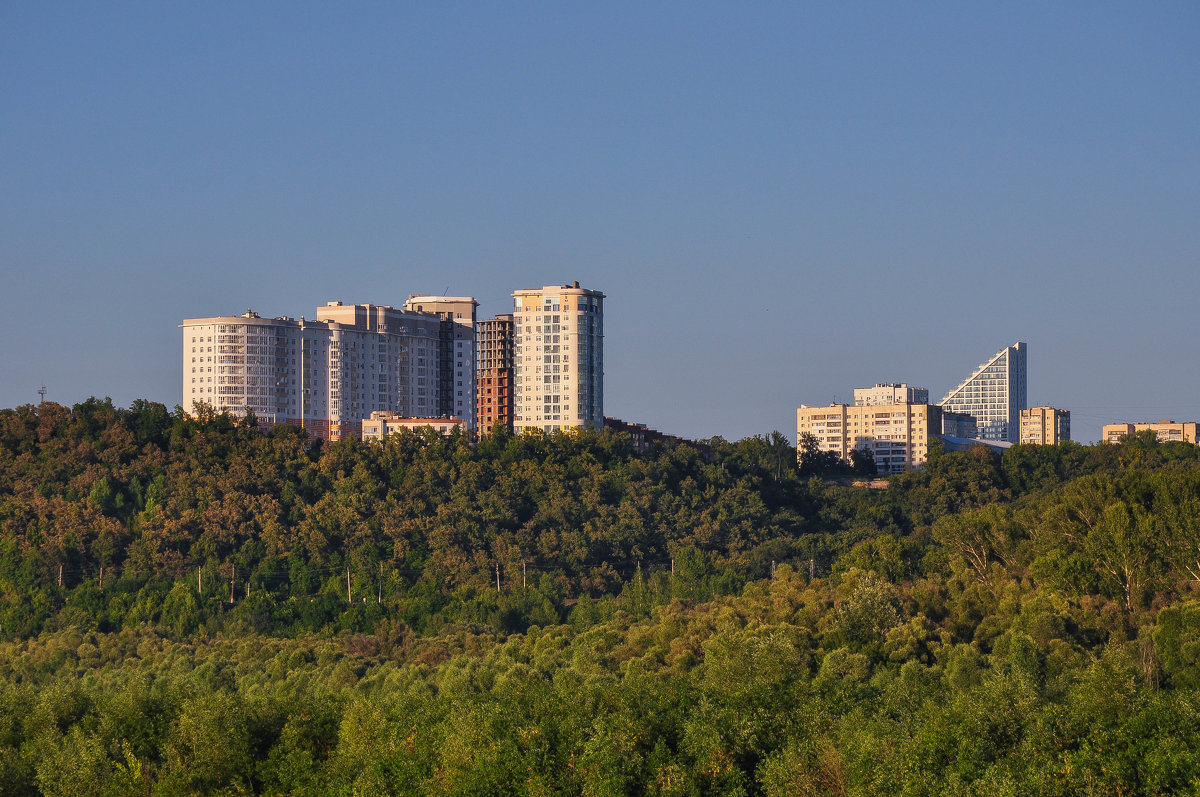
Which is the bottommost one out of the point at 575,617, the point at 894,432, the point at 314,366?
the point at 575,617

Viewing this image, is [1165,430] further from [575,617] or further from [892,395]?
[575,617]

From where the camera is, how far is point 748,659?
1539 inches

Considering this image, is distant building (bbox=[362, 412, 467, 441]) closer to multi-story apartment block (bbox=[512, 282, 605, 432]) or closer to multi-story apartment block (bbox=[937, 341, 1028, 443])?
multi-story apartment block (bbox=[512, 282, 605, 432])

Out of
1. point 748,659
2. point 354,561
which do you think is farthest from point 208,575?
point 748,659

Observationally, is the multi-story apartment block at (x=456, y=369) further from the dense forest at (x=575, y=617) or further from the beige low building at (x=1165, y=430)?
the beige low building at (x=1165, y=430)

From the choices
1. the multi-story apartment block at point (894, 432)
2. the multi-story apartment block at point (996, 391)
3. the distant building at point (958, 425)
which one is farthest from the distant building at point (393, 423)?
the multi-story apartment block at point (996, 391)

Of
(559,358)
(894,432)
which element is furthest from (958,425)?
(559,358)

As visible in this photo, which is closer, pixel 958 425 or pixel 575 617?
pixel 575 617

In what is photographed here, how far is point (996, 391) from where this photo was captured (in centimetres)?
17612

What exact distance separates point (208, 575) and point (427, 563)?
27.5 ft

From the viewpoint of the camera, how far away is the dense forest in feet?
91.0

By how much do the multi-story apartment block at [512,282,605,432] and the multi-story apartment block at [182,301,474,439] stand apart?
330 inches

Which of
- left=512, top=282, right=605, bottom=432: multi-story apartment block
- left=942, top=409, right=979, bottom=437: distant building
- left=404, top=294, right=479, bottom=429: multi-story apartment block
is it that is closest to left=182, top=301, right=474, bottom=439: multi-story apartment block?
left=404, top=294, right=479, bottom=429: multi-story apartment block

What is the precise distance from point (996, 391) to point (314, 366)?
105988 millimetres
